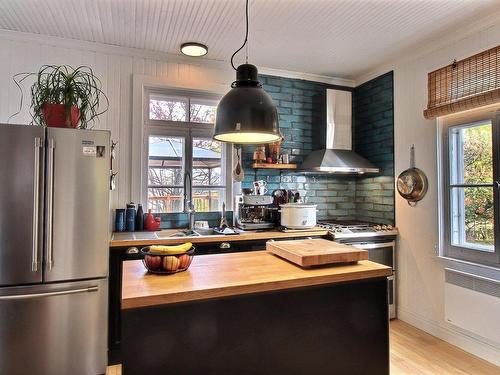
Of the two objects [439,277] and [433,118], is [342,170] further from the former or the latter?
[439,277]

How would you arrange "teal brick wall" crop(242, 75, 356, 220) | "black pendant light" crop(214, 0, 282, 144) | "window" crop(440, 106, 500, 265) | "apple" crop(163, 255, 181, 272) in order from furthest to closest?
"teal brick wall" crop(242, 75, 356, 220), "window" crop(440, 106, 500, 265), "black pendant light" crop(214, 0, 282, 144), "apple" crop(163, 255, 181, 272)

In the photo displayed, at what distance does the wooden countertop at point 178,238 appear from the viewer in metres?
2.50

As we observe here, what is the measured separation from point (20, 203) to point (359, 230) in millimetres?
2811

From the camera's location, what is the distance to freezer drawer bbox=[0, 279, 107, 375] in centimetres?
205

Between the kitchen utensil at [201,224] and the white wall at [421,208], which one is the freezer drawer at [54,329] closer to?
the kitchen utensil at [201,224]

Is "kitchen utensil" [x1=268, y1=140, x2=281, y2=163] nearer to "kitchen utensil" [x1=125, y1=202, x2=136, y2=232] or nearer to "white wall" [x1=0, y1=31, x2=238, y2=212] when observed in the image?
"white wall" [x1=0, y1=31, x2=238, y2=212]

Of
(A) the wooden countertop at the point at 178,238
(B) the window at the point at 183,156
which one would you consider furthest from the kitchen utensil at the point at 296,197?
(B) the window at the point at 183,156

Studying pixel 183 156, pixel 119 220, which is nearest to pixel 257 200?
pixel 183 156

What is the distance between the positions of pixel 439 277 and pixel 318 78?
8.22ft

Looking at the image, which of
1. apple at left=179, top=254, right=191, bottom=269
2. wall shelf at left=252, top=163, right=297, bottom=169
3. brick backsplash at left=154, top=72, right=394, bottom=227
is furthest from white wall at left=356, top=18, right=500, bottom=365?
apple at left=179, top=254, right=191, bottom=269

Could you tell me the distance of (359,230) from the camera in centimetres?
315

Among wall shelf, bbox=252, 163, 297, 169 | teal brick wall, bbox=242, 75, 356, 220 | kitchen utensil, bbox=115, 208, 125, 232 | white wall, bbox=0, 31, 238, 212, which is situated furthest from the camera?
teal brick wall, bbox=242, 75, 356, 220

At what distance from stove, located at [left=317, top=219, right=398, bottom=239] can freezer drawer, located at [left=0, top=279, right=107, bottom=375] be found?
81.8 inches

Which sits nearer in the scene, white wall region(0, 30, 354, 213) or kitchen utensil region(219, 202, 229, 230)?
white wall region(0, 30, 354, 213)
